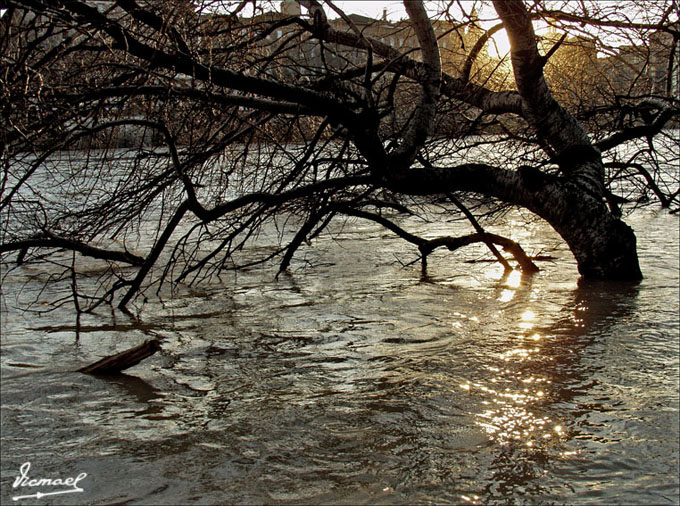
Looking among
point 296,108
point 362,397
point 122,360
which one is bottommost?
point 362,397

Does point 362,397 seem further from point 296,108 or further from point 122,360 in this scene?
point 296,108

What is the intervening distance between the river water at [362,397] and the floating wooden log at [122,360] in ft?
0.37

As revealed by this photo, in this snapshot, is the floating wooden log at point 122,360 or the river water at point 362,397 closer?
the river water at point 362,397

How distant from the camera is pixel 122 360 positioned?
6344 millimetres

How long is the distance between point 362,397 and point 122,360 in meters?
2.06

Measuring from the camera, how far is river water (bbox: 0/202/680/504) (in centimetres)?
439

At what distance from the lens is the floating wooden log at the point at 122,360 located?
20.8 feet
